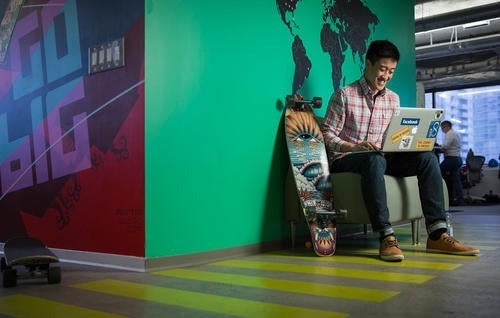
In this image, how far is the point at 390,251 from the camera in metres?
2.63

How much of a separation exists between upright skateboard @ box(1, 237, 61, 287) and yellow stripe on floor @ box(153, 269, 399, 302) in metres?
0.47

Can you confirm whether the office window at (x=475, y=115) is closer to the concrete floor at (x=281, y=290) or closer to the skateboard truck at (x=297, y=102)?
the skateboard truck at (x=297, y=102)

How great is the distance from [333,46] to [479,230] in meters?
1.91

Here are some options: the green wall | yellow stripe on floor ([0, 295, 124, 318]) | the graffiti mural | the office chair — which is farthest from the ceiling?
yellow stripe on floor ([0, 295, 124, 318])

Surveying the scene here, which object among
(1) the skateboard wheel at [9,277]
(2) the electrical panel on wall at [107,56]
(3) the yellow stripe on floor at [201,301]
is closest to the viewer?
(3) the yellow stripe on floor at [201,301]

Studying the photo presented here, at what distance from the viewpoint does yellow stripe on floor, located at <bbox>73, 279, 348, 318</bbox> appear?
1573mm

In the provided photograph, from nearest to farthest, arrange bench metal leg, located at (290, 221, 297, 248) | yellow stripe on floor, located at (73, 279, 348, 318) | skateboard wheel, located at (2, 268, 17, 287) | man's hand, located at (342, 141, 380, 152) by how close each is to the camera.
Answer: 1. yellow stripe on floor, located at (73, 279, 348, 318)
2. skateboard wheel, located at (2, 268, 17, 287)
3. man's hand, located at (342, 141, 380, 152)
4. bench metal leg, located at (290, 221, 297, 248)

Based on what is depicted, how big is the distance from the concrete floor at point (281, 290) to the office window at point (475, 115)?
28.6 feet

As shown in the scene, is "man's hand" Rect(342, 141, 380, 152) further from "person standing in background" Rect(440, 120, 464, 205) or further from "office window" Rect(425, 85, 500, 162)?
"office window" Rect(425, 85, 500, 162)

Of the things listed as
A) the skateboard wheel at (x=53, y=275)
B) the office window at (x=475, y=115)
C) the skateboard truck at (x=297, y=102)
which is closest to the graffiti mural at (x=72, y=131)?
the skateboard wheel at (x=53, y=275)

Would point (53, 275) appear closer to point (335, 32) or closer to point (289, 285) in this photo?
point (289, 285)

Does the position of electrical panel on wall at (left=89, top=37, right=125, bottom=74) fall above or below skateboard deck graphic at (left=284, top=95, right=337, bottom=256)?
above

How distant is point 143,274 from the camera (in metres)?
2.34

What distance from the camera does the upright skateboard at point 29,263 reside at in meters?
2.08
